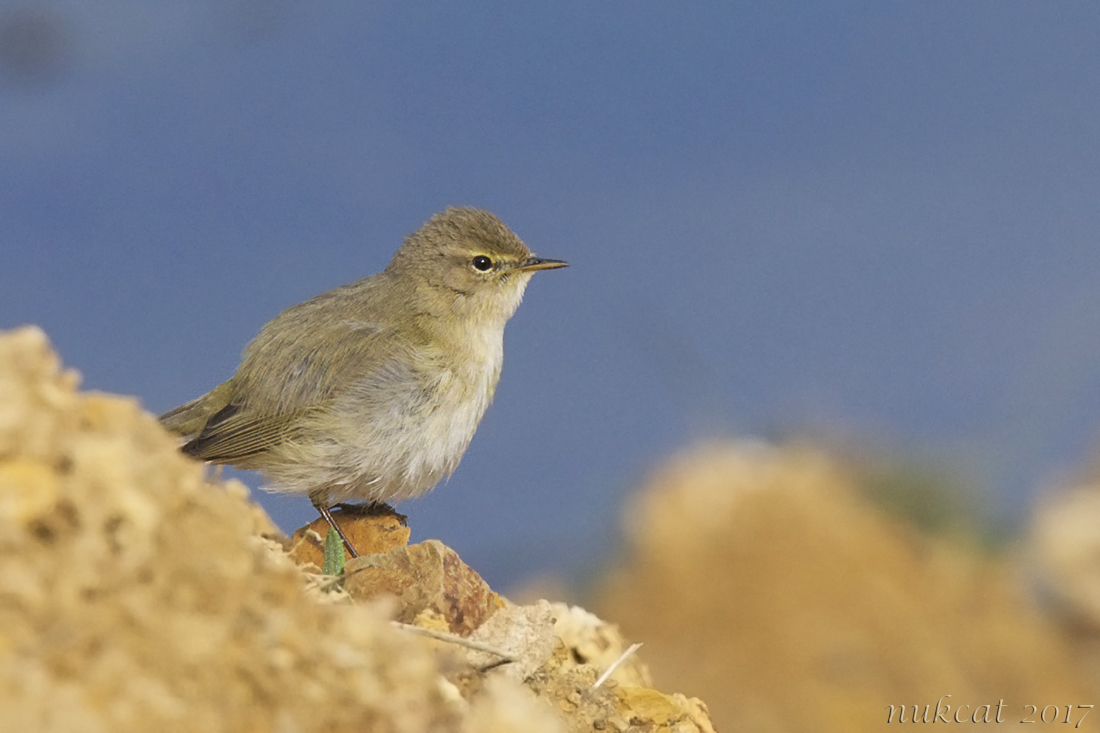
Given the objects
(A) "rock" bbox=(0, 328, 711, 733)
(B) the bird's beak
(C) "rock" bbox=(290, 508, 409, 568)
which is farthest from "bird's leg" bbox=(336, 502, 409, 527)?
(A) "rock" bbox=(0, 328, 711, 733)

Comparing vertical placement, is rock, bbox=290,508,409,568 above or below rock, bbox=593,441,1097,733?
below

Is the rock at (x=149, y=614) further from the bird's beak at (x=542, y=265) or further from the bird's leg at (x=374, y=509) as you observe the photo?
the bird's beak at (x=542, y=265)

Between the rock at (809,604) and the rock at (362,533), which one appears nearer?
the rock at (362,533)

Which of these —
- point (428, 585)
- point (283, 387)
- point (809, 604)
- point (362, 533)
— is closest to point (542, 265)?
point (283, 387)

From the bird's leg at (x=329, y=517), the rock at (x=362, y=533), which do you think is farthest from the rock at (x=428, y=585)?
the bird's leg at (x=329, y=517)

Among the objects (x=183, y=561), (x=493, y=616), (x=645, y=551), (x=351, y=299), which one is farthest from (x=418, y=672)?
(x=645, y=551)

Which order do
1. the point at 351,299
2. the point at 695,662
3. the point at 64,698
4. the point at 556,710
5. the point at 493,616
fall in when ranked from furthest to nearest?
the point at 695,662 < the point at 351,299 < the point at 493,616 < the point at 556,710 < the point at 64,698

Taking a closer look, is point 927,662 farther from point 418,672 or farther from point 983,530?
point 418,672

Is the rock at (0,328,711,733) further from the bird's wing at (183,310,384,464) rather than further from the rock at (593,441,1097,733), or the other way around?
the rock at (593,441,1097,733)

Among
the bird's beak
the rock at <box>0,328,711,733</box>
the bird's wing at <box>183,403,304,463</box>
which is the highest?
the bird's beak
